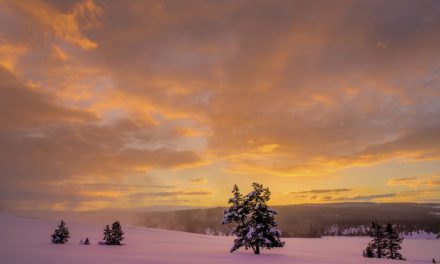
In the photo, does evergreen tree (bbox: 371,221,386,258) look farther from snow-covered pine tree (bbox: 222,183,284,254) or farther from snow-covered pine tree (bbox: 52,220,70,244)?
snow-covered pine tree (bbox: 52,220,70,244)

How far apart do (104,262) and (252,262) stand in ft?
47.0

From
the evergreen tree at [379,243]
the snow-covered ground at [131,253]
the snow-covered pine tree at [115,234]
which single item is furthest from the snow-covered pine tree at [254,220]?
the evergreen tree at [379,243]

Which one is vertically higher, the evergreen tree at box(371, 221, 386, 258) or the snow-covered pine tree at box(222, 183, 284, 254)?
the snow-covered pine tree at box(222, 183, 284, 254)

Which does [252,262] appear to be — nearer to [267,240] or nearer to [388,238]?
[267,240]

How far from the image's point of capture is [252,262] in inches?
1377

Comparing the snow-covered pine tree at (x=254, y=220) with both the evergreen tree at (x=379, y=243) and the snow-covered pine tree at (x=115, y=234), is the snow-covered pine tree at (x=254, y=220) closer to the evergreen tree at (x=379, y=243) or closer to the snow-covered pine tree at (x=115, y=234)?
the snow-covered pine tree at (x=115, y=234)

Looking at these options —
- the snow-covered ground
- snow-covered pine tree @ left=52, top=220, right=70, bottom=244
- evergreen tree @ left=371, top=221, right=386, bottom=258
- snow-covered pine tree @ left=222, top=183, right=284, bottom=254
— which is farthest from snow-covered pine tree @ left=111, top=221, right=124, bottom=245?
evergreen tree @ left=371, top=221, right=386, bottom=258

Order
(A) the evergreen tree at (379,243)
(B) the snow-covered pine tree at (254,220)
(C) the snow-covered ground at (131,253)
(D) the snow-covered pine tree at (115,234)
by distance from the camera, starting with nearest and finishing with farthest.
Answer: (C) the snow-covered ground at (131,253) → (B) the snow-covered pine tree at (254,220) → (D) the snow-covered pine tree at (115,234) → (A) the evergreen tree at (379,243)

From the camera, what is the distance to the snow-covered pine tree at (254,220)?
150 ft

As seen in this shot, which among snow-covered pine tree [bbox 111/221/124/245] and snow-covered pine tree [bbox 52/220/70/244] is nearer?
snow-covered pine tree [bbox 52/220/70/244]

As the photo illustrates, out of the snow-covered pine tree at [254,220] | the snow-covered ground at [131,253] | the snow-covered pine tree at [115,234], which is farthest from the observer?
the snow-covered pine tree at [115,234]

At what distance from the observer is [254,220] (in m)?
47.5

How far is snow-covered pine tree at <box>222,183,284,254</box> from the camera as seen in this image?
45.7 meters

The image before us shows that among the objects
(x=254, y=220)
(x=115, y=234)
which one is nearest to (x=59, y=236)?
(x=115, y=234)
